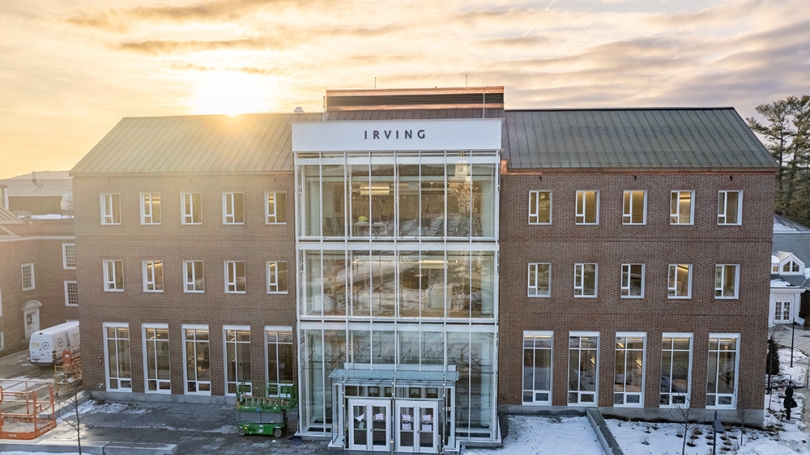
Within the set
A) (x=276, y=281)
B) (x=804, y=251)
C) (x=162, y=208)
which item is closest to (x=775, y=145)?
(x=804, y=251)

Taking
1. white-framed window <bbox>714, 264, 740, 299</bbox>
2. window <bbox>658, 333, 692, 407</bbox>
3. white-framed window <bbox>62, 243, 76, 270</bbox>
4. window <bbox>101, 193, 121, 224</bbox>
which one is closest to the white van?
white-framed window <bbox>62, 243, 76, 270</bbox>

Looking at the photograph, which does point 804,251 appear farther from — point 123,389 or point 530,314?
point 123,389

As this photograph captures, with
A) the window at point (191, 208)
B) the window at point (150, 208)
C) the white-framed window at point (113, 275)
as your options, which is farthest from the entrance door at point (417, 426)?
the white-framed window at point (113, 275)

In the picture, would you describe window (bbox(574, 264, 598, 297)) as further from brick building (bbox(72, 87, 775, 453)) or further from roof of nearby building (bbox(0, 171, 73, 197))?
roof of nearby building (bbox(0, 171, 73, 197))

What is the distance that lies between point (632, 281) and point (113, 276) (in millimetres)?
23698

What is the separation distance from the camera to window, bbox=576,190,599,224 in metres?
20.8

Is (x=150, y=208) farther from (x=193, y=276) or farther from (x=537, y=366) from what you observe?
(x=537, y=366)

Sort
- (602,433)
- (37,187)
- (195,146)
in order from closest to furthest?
(602,433)
(195,146)
(37,187)

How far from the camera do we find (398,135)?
1898 cm

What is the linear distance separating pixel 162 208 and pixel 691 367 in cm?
2448

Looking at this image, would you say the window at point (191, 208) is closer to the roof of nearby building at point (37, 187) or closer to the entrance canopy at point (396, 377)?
the entrance canopy at point (396, 377)

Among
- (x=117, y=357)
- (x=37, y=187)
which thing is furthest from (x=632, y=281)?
→ (x=37, y=187)

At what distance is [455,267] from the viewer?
19469 mm

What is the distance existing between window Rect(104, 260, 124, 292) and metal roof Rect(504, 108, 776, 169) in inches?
742
